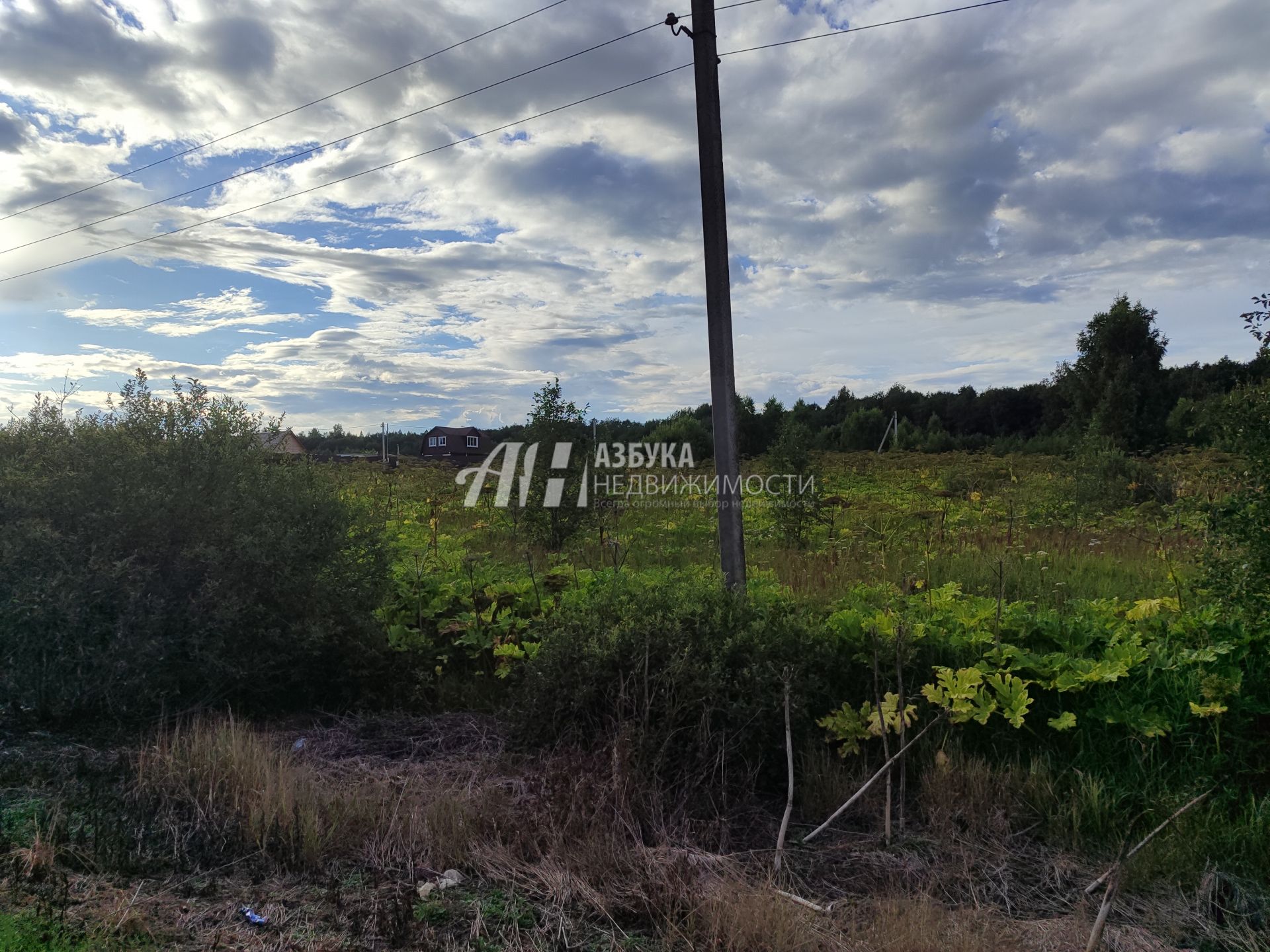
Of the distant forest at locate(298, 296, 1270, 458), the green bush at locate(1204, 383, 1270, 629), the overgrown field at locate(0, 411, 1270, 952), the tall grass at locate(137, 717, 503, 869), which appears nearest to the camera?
the overgrown field at locate(0, 411, 1270, 952)

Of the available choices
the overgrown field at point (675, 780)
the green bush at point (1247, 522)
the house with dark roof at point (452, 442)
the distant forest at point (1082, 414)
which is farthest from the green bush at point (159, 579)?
the house with dark roof at point (452, 442)

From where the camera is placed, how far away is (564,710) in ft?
13.7

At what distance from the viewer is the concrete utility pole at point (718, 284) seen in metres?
5.81

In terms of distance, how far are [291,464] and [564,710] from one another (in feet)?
9.80

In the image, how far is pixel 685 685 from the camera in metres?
3.94

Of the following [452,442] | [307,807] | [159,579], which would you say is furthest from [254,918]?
[452,442]

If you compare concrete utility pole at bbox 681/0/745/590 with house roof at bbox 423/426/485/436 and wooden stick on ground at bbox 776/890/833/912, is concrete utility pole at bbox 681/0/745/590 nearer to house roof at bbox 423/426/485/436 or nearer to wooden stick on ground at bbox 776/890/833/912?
wooden stick on ground at bbox 776/890/833/912

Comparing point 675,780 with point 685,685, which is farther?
point 685,685

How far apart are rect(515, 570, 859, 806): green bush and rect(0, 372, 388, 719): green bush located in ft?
5.54

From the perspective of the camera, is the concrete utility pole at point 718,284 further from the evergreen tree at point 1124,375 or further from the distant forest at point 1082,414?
the evergreen tree at point 1124,375

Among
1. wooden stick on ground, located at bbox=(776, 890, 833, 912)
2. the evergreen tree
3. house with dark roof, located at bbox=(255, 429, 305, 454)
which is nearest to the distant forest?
the evergreen tree

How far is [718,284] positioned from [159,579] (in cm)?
408

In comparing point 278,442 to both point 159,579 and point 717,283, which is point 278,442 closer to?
point 159,579

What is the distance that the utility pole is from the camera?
19.1ft
